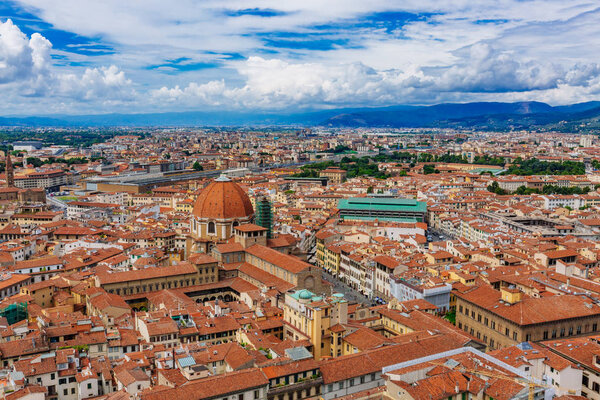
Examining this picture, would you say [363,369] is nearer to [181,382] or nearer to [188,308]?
[181,382]

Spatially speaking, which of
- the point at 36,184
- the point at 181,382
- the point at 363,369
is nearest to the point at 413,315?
the point at 363,369

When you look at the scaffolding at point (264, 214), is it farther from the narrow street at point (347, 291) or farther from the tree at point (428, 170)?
the tree at point (428, 170)

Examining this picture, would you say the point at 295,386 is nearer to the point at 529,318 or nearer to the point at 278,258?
the point at 529,318

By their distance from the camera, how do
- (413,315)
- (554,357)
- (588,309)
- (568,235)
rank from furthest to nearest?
(568,235)
(413,315)
(588,309)
(554,357)

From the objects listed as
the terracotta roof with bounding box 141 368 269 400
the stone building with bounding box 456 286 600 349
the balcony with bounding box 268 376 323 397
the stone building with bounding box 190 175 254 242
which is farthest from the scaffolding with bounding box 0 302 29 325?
the stone building with bounding box 456 286 600 349

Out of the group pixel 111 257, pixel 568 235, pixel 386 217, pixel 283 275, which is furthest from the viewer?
pixel 386 217

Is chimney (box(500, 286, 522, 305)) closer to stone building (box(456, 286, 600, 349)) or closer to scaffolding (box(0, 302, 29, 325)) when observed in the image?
stone building (box(456, 286, 600, 349))
